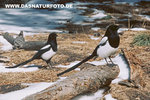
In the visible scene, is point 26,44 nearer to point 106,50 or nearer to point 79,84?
point 106,50

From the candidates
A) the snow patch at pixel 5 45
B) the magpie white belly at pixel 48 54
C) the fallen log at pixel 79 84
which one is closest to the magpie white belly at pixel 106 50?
the fallen log at pixel 79 84

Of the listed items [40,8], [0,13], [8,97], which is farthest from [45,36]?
[40,8]

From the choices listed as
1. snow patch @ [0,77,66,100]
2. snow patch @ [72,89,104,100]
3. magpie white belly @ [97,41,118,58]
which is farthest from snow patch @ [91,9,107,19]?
snow patch @ [72,89,104,100]

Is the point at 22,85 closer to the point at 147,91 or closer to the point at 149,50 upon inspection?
the point at 147,91

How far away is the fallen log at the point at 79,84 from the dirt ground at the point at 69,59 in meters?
0.38

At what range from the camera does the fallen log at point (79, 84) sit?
3037mm

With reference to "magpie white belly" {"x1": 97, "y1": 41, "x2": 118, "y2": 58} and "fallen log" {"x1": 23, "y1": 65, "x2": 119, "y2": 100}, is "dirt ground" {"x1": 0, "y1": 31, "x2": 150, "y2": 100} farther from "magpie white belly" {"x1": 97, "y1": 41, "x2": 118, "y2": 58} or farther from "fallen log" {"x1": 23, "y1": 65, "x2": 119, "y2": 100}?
"magpie white belly" {"x1": 97, "y1": 41, "x2": 118, "y2": 58}

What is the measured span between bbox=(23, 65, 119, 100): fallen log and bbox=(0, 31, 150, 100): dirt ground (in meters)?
0.38

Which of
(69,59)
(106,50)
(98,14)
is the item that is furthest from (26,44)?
(98,14)

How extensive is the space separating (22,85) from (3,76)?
3.01 ft

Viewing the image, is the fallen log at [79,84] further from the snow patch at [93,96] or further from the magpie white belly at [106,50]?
the magpie white belly at [106,50]

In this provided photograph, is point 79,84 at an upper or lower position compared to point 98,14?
upper

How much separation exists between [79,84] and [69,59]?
3.08 metres

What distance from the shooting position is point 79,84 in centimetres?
330
